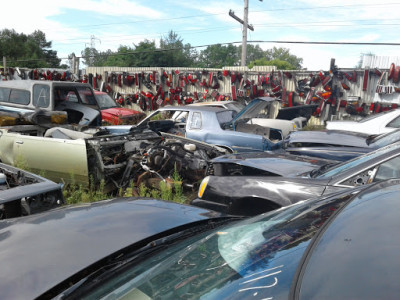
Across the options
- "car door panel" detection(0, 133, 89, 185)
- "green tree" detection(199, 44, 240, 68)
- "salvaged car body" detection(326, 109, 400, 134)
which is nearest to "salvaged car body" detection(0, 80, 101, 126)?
"car door panel" detection(0, 133, 89, 185)

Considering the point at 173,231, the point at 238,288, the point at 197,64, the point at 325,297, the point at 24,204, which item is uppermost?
the point at 197,64

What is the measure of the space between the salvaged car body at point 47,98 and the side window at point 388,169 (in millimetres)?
7550

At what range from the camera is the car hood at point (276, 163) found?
4.20 metres

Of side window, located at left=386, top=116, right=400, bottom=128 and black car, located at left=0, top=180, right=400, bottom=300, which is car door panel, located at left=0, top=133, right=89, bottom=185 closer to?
black car, located at left=0, top=180, right=400, bottom=300

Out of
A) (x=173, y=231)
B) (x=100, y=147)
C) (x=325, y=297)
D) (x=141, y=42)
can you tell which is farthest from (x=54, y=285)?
(x=141, y=42)

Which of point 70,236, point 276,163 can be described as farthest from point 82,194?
point 70,236

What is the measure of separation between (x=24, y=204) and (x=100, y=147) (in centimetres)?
239

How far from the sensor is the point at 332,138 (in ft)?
21.7

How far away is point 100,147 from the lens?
20.1 ft

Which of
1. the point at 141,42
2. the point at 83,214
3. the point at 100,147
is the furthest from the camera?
the point at 141,42

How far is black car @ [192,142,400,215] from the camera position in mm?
3281

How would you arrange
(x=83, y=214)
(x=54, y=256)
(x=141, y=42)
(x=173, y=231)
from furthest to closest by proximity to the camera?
(x=141, y=42) < (x=83, y=214) < (x=173, y=231) < (x=54, y=256)

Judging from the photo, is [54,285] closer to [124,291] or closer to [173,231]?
[124,291]

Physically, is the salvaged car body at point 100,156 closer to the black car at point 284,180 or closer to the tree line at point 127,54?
the black car at point 284,180
